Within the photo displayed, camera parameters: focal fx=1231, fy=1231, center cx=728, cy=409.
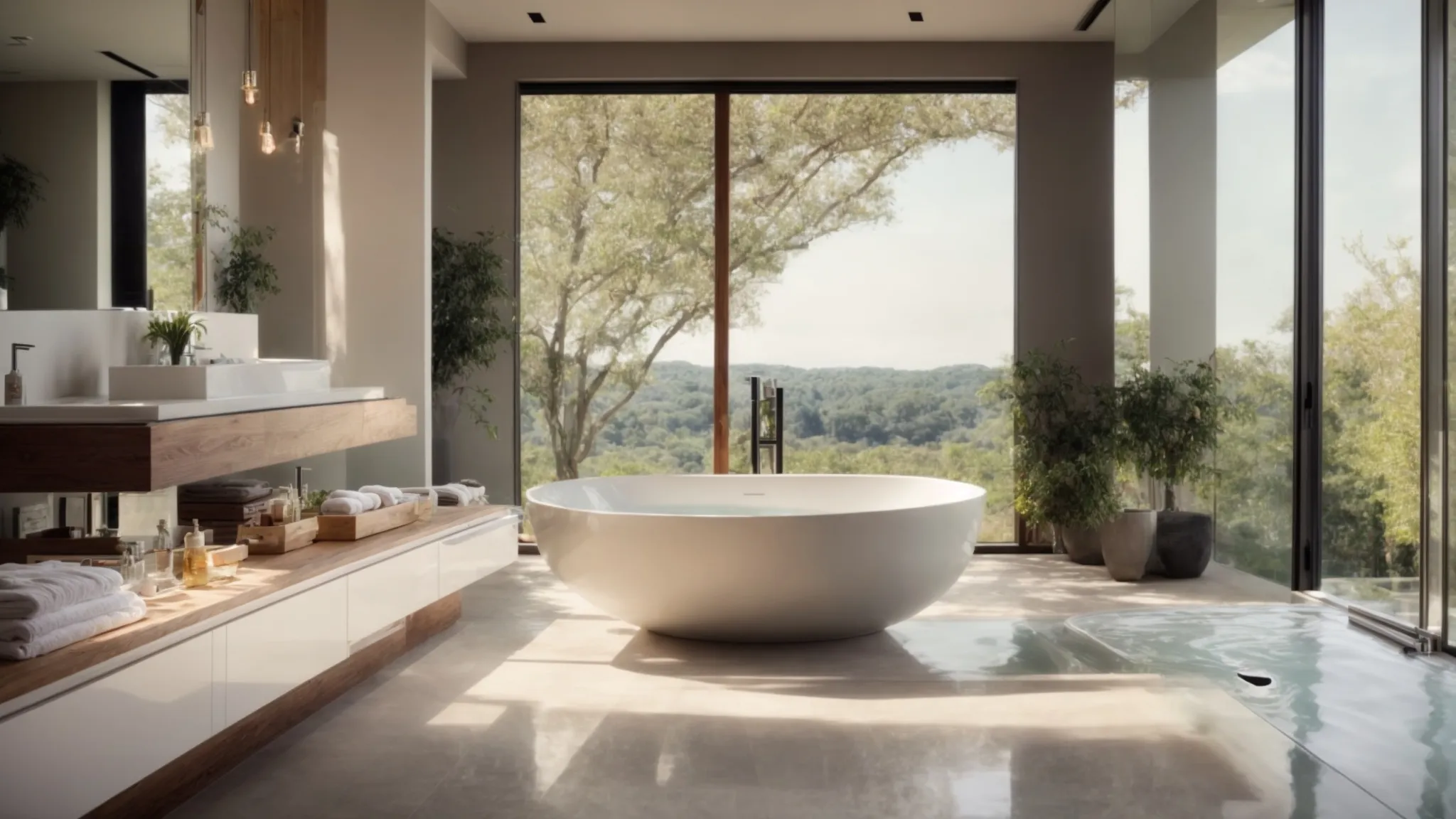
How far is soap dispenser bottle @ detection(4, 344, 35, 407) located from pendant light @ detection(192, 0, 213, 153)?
3.81ft

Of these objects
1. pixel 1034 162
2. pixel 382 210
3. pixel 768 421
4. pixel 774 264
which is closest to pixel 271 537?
pixel 382 210

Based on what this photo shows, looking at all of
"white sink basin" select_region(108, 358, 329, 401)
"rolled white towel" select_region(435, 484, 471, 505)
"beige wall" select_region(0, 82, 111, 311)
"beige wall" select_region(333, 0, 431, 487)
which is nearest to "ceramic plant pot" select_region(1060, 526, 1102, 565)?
"rolled white towel" select_region(435, 484, 471, 505)

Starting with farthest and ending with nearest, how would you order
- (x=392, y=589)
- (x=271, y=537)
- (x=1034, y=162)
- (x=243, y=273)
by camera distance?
(x=1034, y=162), (x=243, y=273), (x=392, y=589), (x=271, y=537)

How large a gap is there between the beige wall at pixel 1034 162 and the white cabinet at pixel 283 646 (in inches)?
127

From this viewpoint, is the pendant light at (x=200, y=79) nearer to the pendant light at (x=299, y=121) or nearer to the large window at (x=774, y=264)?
the pendant light at (x=299, y=121)

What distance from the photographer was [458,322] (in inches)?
236

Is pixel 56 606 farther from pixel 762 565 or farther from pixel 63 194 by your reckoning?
pixel 762 565

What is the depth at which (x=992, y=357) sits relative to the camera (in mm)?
6547

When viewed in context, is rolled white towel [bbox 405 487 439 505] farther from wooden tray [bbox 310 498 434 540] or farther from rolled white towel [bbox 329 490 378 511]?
rolled white towel [bbox 329 490 378 511]

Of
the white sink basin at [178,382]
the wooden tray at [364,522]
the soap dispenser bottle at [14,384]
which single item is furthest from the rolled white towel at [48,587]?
the wooden tray at [364,522]

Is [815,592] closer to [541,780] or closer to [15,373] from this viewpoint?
[541,780]

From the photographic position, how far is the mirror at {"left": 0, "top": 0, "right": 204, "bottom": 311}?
3.25m

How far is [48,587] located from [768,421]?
380 centimetres

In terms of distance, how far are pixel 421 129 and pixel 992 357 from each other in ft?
10.2
